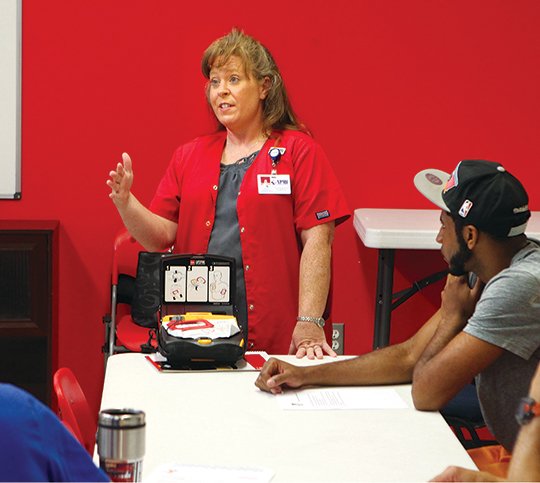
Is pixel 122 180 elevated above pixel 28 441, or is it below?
above

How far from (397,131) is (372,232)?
0.91 metres

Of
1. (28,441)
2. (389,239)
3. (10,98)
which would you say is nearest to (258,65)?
(389,239)

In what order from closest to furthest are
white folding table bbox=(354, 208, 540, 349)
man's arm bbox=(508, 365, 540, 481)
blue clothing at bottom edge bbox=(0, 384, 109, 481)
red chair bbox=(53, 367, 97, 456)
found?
blue clothing at bottom edge bbox=(0, 384, 109, 481)
man's arm bbox=(508, 365, 540, 481)
red chair bbox=(53, 367, 97, 456)
white folding table bbox=(354, 208, 540, 349)

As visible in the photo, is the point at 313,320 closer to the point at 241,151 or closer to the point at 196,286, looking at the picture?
the point at 196,286

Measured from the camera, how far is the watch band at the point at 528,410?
1958 mm

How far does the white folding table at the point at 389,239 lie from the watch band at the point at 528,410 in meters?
2.10

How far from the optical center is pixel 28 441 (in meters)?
1.20

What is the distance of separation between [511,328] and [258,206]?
1.18 metres

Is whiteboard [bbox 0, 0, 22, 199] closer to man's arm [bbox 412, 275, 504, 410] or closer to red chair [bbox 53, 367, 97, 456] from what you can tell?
red chair [bbox 53, 367, 97, 456]

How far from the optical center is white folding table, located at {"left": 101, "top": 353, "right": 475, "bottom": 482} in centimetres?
215

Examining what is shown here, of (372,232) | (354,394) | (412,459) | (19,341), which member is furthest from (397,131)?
(412,459)

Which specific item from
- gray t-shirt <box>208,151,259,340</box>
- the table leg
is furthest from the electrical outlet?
gray t-shirt <box>208,151,259,340</box>

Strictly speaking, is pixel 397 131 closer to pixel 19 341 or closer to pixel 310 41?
→ pixel 310 41

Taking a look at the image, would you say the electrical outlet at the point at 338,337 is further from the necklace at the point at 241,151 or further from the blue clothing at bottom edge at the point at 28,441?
the blue clothing at bottom edge at the point at 28,441
